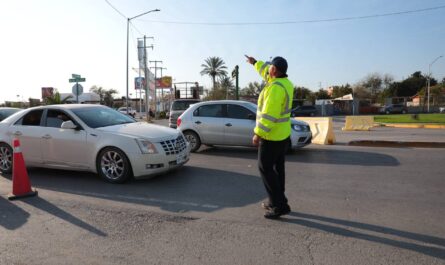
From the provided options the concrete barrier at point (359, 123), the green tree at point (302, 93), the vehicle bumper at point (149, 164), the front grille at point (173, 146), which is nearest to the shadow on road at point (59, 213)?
the vehicle bumper at point (149, 164)

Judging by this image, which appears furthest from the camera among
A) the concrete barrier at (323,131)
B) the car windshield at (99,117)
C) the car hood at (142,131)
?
the concrete barrier at (323,131)

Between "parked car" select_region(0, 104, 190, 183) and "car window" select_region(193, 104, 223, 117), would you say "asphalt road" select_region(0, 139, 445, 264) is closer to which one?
"parked car" select_region(0, 104, 190, 183)

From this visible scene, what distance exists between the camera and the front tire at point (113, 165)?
7152 mm

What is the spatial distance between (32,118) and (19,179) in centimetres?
218

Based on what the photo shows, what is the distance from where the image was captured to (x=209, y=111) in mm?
11586

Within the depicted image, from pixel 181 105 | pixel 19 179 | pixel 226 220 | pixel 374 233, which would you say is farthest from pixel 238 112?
pixel 181 105

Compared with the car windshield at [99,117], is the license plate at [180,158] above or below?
below

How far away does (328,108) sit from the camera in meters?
56.0

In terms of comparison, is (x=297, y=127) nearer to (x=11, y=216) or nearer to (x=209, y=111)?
(x=209, y=111)

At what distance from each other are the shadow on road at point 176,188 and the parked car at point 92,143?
275 millimetres

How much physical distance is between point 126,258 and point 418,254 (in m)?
2.92

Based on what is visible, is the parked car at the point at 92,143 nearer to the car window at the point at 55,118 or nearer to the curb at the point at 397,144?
the car window at the point at 55,118

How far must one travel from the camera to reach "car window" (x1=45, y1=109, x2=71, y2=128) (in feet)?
25.7

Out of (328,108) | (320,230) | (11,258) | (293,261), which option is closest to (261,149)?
(320,230)
